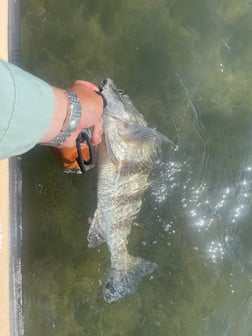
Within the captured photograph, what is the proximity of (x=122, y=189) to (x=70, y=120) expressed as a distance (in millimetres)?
965

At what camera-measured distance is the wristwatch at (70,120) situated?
210 cm

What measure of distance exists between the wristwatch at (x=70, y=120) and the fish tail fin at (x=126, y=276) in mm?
1142

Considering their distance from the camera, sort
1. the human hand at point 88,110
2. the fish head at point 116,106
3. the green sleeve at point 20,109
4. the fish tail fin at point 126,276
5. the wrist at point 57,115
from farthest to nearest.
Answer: the fish tail fin at point 126,276 → the fish head at point 116,106 → the human hand at point 88,110 → the wrist at point 57,115 → the green sleeve at point 20,109

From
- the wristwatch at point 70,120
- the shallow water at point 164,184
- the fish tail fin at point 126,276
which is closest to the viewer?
the wristwatch at point 70,120

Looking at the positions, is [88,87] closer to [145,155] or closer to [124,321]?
[145,155]

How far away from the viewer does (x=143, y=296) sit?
10.5 ft

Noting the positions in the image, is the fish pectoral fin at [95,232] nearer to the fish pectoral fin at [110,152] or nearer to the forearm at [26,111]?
the fish pectoral fin at [110,152]

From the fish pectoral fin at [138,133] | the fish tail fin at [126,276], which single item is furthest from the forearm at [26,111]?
the fish tail fin at [126,276]

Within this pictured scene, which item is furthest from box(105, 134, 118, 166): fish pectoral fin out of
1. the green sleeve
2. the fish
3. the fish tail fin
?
the green sleeve

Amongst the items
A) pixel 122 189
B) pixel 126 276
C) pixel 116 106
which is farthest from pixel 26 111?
pixel 126 276

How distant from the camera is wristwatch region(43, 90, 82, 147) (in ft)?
6.89

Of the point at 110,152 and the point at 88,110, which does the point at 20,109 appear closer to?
the point at 88,110

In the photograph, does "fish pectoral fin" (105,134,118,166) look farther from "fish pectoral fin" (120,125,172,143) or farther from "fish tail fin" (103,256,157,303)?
"fish tail fin" (103,256,157,303)

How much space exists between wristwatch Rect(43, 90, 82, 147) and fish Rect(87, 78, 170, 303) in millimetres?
666
